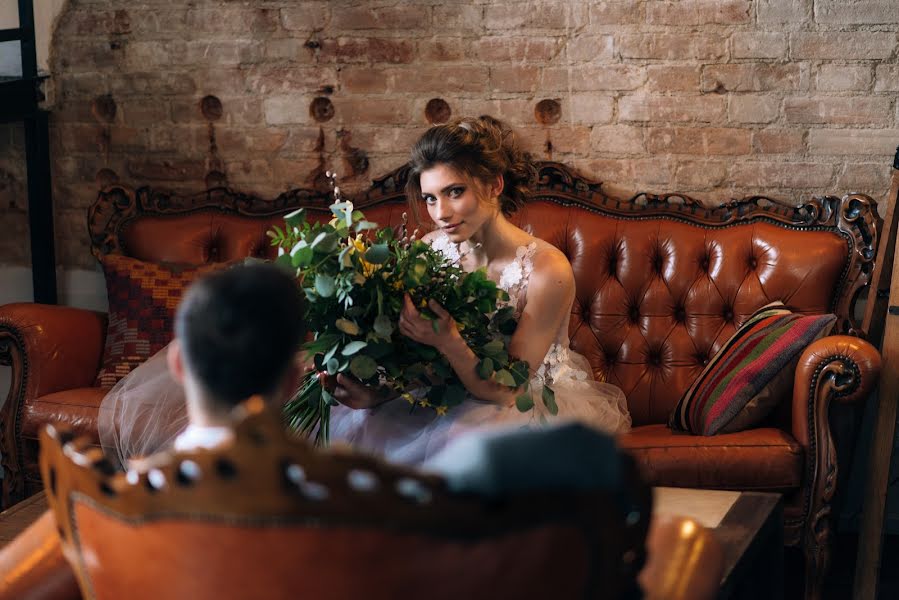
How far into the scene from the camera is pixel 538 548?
86cm

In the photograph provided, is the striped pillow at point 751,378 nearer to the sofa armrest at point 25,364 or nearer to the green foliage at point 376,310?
the green foliage at point 376,310

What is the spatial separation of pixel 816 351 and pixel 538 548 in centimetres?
219

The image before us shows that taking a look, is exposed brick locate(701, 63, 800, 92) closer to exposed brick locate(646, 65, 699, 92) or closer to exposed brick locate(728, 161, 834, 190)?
exposed brick locate(646, 65, 699, 92)

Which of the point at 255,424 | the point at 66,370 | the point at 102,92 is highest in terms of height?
the point at 102,92

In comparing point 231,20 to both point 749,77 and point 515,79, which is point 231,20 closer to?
point 515,79

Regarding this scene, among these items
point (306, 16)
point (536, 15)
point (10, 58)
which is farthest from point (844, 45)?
point (10, 58)

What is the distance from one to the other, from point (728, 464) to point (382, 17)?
6.31 ft

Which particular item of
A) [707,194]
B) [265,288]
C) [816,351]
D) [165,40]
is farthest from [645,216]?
[265,288]

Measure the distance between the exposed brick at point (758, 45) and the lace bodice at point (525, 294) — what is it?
1.17 m

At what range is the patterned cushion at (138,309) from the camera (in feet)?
11.4

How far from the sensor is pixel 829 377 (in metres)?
2.84

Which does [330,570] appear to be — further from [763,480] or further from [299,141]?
[299,141]

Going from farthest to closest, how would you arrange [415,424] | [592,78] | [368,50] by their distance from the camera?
[368,50]
[592,78]
[415,424]

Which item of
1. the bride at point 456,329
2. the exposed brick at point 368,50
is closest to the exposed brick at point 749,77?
the bride at point 456,329
